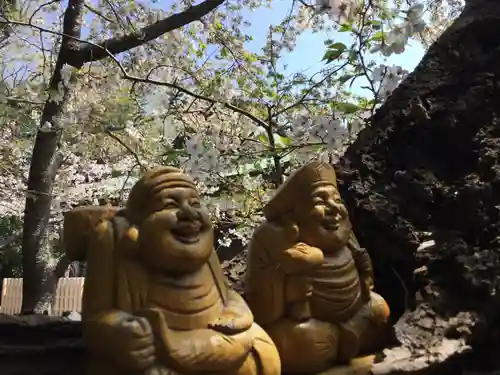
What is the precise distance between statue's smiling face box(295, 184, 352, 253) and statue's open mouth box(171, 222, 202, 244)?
19.8 inches

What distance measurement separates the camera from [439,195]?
2.97m

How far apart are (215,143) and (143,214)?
1803 mm

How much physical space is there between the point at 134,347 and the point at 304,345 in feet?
2.15

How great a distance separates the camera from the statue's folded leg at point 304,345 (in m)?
2.06

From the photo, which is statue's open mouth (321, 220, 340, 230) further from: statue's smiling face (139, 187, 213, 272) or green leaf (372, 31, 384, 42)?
green leaf (372, 31, 384, 42)

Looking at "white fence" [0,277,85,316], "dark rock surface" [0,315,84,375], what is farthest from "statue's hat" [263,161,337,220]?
"white fence" [0,277,85,316]

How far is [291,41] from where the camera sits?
14.9 feet

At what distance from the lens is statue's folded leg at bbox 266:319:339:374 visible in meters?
2.06

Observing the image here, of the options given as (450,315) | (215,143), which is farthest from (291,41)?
(450,315)

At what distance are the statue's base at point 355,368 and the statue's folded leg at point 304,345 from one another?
0.03 meters

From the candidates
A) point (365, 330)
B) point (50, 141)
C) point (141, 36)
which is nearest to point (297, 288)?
point (365, 330)

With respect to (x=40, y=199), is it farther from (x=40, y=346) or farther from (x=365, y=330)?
(x=365, y=330)

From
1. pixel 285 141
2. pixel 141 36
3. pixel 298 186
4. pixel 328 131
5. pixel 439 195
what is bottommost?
pixel 298 186

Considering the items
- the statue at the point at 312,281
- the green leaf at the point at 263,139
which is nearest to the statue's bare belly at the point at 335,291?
the statue at the point at 312,281
